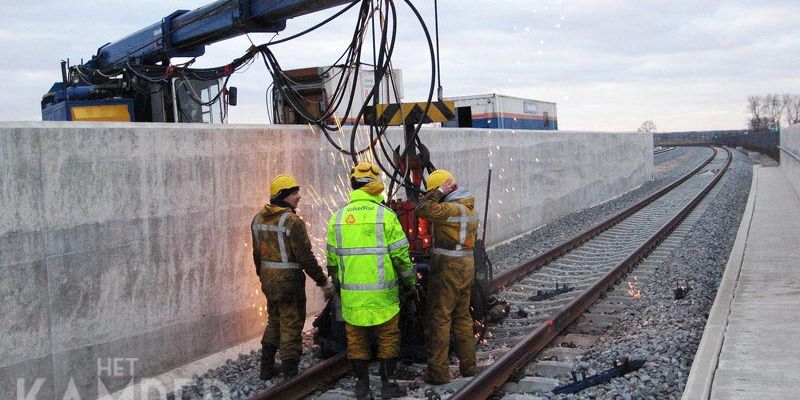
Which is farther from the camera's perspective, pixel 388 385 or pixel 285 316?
pixel 285 316

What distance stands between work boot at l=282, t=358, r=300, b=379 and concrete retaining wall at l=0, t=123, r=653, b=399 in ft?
3.98

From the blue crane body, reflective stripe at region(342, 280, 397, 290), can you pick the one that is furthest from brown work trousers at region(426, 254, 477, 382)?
the blue crane body

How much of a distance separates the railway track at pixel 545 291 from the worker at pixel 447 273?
0.26m

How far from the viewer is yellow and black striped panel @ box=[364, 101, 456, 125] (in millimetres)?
8211

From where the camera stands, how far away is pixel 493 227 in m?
14.9

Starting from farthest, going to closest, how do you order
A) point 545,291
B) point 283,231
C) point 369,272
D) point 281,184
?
point 545,291 < point 281,184 < point 283,231 < point 369,272

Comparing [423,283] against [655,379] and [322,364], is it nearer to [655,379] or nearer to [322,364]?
[322,364]

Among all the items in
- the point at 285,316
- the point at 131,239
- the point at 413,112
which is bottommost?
the point at 285,316

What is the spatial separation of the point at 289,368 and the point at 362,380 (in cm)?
79

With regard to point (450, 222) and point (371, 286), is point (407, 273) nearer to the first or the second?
point (371, 286)

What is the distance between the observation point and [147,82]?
1190 cm

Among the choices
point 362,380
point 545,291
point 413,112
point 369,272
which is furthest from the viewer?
point 545,291

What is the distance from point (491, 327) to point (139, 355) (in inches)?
151

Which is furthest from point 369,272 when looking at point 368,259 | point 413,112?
point 413,112
